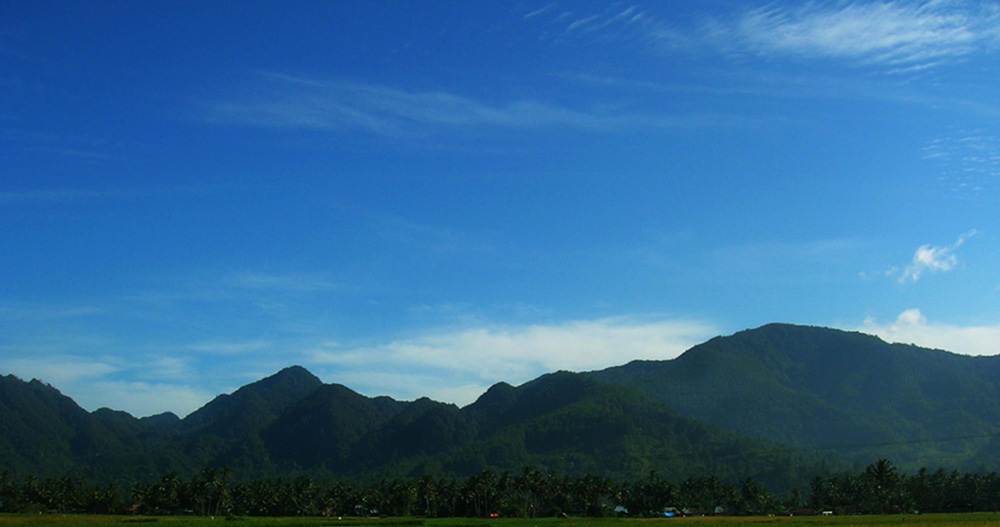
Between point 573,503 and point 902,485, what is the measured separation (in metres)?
51.0

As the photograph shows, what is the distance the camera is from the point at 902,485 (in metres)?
125

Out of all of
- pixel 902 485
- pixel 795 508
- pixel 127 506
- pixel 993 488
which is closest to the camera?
pixel 993 488

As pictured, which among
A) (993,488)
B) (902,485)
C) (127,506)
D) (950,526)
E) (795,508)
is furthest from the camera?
(795,508)

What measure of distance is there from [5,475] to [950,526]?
134660 millimetres

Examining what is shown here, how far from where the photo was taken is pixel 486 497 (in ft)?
389

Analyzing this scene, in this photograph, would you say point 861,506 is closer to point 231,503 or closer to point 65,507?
point 231,503

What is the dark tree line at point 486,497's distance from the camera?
119 meters

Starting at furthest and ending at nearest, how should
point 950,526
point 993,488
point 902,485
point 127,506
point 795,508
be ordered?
point 795,508, point 127,506, point 902,485, point 993,488, point 950,526

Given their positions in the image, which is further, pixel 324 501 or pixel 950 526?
pixel 324 501

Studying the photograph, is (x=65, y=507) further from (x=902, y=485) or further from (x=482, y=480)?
(x=902, y=485)

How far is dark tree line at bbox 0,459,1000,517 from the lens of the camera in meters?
119

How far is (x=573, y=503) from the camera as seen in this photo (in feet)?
412

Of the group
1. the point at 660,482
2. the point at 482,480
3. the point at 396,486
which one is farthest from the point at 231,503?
the point at 660,482

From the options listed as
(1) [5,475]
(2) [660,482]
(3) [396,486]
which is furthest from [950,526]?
(1) [5,475]
